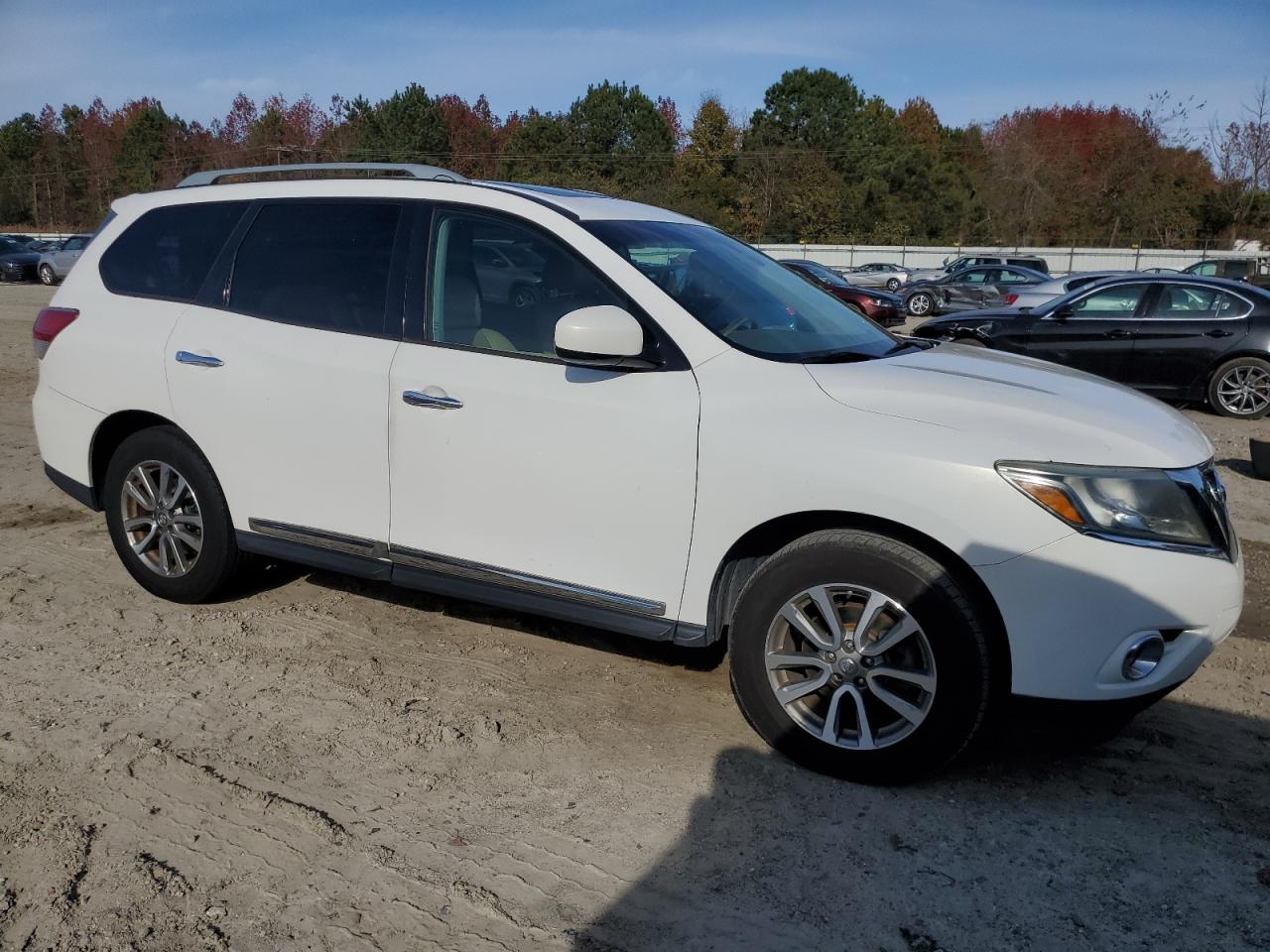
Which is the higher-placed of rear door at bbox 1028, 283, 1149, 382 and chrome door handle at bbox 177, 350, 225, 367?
chrome door handle at bbox 177, 350, 225, 367

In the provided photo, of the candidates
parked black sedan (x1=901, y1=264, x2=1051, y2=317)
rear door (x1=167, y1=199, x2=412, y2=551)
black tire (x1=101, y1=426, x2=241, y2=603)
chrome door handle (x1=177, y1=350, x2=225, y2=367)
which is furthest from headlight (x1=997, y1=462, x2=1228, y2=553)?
parked black sedan (x1=901, y1=264, x2=1051, y2=317)

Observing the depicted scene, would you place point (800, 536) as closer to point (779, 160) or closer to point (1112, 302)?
point (1112, 302)

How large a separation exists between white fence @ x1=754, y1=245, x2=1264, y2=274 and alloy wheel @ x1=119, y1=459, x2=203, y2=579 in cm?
4643

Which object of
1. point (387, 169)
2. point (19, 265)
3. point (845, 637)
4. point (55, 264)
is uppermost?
point (387, 169)

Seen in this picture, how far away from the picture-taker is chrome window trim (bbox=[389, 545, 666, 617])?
11.9 ft

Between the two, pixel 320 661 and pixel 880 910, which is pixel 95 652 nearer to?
pixel 320 661

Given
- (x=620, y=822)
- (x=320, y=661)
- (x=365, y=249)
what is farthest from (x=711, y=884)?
(x=365, y=249)

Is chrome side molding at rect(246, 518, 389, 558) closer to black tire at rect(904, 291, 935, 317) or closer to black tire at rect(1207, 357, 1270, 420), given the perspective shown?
black tire at rect(1207, 357, 1270, 420)

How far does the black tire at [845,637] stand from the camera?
3094 millimetres

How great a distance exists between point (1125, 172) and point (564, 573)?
6619 cm

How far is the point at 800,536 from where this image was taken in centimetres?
344

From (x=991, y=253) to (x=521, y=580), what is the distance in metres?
48.3

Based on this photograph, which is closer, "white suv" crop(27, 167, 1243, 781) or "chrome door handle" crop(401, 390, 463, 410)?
"white suv" crop(27, 167, 1243, 781)

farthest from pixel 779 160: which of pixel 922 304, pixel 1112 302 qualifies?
pixel 1112 302
